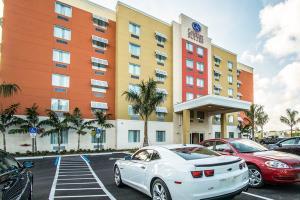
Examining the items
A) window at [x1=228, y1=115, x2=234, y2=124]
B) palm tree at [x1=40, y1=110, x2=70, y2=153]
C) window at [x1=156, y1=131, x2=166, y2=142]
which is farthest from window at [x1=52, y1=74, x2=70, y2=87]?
window at [x1=228, y1=115, x2=234, y2=124]

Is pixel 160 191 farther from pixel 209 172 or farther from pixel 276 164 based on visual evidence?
pixel 276 164

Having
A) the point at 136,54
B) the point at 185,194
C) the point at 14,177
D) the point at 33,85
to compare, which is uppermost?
the point at 136,54

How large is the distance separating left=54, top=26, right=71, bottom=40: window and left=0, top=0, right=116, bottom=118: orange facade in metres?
0.36

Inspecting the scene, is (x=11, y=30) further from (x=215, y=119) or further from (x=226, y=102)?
(x=215, y=119)

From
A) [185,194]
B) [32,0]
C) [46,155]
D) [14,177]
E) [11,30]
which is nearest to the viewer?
[14,177]

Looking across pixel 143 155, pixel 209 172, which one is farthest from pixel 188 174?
pixel 143 155

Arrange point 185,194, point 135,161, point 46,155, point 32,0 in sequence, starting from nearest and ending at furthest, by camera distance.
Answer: point 185,194, point 135,161, point 46,155, point 32,0

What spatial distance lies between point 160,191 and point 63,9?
85.0 ft

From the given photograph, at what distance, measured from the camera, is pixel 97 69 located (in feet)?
90.8

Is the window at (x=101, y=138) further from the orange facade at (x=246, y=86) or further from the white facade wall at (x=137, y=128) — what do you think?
the orange facade at (x=246, y=86)

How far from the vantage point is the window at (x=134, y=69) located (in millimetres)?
29688

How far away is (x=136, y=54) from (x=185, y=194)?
26904mm

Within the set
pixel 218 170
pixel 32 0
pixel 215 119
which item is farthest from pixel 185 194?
pixel 215 119

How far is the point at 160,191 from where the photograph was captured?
17.8ft
